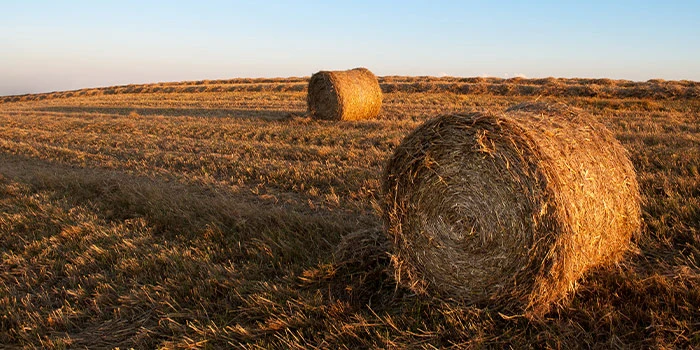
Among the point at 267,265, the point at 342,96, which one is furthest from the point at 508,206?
the point at 342,96

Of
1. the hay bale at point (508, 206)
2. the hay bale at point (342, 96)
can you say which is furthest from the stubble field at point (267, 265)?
the hay bale at point (342, 96)

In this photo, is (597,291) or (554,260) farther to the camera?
(597,291)

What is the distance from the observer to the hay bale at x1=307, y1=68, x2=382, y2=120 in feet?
47.4

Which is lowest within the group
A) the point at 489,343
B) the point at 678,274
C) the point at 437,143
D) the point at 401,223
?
the point at 489,343

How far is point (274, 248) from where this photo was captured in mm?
4879

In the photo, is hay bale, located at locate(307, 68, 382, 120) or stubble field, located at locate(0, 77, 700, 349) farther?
hay bale, located at locate(307, 68, 382, 120)

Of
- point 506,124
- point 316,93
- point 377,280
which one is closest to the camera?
point 506,124

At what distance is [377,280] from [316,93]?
11.4m

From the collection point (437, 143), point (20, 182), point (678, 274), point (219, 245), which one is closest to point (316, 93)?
point (20, 182)

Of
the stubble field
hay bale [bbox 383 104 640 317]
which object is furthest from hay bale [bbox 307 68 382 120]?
hay bale [bbox 383 104 640 317]

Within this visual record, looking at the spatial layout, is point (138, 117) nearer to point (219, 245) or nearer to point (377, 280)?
point (219, 245)

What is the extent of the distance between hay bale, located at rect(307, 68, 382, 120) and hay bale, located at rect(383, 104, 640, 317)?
10.3 meters

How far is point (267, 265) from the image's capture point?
457 centimetres

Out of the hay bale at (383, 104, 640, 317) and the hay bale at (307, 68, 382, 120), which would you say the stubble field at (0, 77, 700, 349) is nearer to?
the hay bale at (383, 104, 640, 317)
